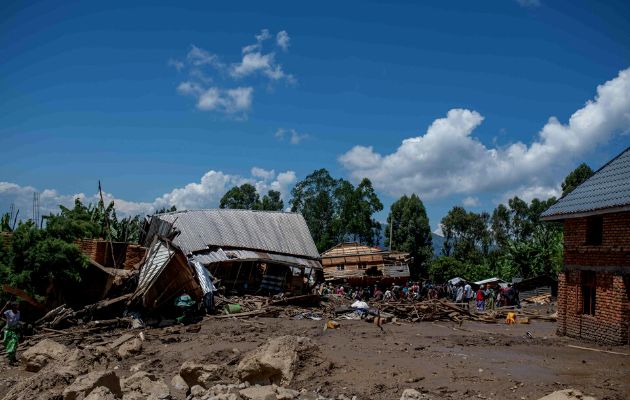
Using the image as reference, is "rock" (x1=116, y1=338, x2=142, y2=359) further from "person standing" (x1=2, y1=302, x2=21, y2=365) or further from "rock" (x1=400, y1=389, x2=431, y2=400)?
"rock" (x1=400, y1=389, x2=431, y2=400)

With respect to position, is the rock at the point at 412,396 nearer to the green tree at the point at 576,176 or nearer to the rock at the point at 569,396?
the rock at the point at 569,396

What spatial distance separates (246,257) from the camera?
28.7 metres

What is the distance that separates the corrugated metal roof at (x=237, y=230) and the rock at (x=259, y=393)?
58.5 ft

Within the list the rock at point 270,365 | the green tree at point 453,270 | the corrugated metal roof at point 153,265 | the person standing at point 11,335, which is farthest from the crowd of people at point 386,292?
the person standing at point 11,335

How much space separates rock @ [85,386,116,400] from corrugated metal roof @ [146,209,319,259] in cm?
1758

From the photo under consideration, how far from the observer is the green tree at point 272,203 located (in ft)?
225

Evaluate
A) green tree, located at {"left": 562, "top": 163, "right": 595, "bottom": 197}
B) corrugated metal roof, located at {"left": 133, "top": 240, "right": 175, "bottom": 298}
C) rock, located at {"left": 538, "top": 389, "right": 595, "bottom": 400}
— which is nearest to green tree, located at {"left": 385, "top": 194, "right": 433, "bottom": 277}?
green tree, located at {"left": 562, "top": 163, "right": 595, "bottom": 197}

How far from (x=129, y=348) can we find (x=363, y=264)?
29.2m

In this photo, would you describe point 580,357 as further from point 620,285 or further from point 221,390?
point 221,390

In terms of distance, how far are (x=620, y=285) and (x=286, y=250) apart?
19939 millimetres

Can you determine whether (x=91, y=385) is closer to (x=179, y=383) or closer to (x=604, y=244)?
(x=179, y=383)

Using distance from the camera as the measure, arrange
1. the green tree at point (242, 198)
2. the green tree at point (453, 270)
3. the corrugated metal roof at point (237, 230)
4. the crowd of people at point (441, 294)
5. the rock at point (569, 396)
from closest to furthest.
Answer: the rock at point (569, 396)
the corrugated metal roof at point (237, 230)
the crowd of people at point (441, 294)
the green tree at point (453, 270)
the green tree at point (242, 198)

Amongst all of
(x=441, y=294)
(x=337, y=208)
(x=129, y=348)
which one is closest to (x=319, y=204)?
(x=337, y=208)

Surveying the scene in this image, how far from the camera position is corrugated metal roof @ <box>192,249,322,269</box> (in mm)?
27094
